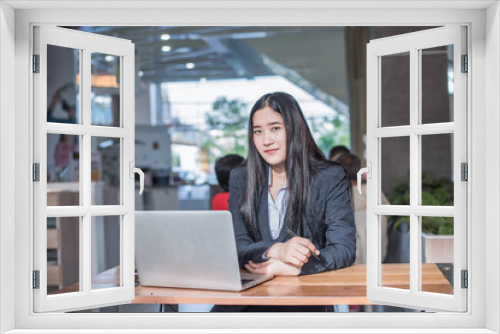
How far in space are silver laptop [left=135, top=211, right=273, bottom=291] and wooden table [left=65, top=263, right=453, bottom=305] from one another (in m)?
0.06

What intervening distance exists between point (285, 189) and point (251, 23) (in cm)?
173

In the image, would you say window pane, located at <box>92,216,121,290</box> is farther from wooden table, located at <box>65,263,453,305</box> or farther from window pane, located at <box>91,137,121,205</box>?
wooden table, located at <box>65,263,453,305</box>

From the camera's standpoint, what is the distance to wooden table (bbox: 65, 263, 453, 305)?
3.03 metres

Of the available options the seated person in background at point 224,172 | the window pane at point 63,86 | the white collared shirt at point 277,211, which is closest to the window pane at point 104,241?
the window pane at point 63,86

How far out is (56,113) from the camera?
744 centimetres

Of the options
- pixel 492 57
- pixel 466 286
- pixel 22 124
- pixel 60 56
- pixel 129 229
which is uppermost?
pixel 60 56

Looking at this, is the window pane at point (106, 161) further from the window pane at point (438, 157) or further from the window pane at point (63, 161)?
the window pane at point (438, 157)

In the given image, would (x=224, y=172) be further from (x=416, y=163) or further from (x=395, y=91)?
(x=395, y=91)

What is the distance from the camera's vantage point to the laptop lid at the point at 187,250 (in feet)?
10.6

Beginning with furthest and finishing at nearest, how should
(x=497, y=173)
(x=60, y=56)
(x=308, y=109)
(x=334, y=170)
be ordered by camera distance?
(x=308, y=109), (x=60, y=56), (x=334, y=170), (x=497, y=173)

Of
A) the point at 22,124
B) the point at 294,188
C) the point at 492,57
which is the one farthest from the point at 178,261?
the point at 492,57

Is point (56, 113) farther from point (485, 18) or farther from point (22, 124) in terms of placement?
point (485, 18)

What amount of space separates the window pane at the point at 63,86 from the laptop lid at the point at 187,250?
4547 millimetres

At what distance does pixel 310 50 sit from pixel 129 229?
6375mm
